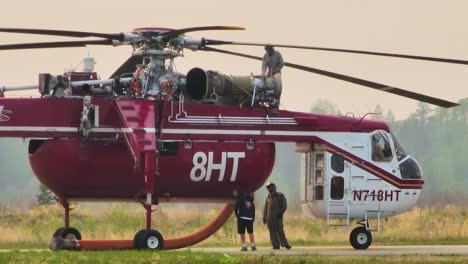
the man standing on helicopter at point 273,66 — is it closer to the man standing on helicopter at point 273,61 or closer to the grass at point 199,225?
the man standing on helicopter at point 273,61

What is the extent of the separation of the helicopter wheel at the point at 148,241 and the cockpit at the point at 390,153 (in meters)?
6.55

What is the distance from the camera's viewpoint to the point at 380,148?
1564 inches

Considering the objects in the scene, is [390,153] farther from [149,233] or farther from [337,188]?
[149,233]

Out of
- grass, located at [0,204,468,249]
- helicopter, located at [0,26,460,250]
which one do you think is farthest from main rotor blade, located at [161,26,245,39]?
grass, located at [0,204,468,249]

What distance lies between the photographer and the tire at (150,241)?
119 feet

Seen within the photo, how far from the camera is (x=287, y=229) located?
48.9 meters

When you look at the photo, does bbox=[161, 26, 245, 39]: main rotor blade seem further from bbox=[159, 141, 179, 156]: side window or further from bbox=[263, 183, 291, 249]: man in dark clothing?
bbox=[263, 183, 291, 249]: man in dark clothing

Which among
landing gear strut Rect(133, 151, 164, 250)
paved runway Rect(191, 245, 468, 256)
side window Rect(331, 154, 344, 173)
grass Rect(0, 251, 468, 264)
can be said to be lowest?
paved runway Rect(191, 245, 468, 256)

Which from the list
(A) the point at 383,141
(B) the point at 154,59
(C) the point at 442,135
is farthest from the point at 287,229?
(C) the point at 442,135

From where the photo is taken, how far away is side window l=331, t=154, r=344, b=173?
39094 mm

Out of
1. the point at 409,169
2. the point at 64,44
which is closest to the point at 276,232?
the point at 409,169

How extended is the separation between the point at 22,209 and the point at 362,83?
22457 millimetres

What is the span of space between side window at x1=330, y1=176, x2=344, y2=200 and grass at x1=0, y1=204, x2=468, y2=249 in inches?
194

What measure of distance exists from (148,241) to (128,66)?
16.3 feet
